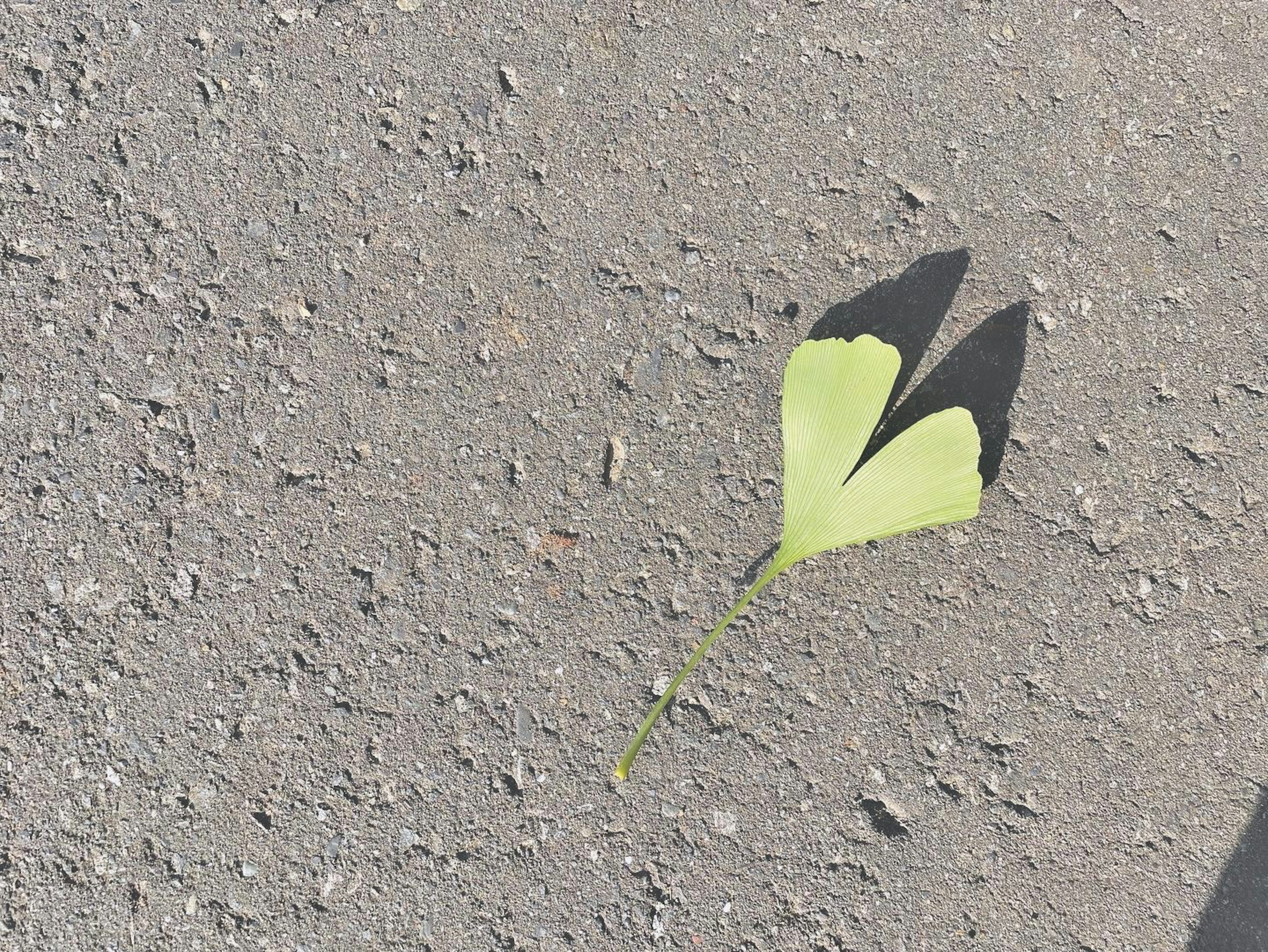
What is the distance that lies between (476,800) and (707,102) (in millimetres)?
1435

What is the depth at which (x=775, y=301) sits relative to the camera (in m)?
1.74

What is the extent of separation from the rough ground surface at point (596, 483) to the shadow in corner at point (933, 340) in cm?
4

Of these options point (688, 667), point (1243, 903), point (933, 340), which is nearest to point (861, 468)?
point (933, 340)

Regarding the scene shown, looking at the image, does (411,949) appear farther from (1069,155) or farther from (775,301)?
(1069,155)

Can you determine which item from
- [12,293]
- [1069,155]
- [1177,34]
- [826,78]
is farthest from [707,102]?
[12,293]

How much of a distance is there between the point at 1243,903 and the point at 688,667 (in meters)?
1.17

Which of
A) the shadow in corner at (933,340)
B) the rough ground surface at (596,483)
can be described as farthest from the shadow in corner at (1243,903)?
the shadow in corner at (933,340)

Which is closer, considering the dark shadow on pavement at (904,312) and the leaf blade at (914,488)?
the leaf blade at (914,488)

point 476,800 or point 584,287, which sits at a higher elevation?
point 584,287

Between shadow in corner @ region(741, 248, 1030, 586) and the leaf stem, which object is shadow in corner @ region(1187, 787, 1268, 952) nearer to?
shadow in corner @ region(741, 248, 1030, 586)

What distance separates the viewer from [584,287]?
68.8 inches

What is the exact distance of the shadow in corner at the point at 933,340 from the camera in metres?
1.72

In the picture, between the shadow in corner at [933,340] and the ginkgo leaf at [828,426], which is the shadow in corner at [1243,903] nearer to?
the shadow in corner at [933,340]

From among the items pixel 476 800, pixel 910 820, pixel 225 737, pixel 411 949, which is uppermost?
pixel 910 820
